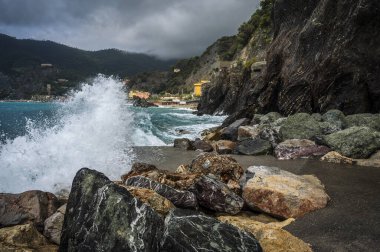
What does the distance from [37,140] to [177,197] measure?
7.75 metres

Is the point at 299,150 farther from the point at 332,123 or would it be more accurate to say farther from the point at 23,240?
the point at 23,240

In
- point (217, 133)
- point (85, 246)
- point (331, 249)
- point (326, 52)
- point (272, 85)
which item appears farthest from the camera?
point (272, 85)

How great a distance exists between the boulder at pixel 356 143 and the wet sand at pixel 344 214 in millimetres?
1129

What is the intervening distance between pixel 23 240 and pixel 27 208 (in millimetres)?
1064

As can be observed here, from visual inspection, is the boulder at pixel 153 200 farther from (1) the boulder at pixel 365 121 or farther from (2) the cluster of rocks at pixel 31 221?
(1) the boulder at pixel 365 121

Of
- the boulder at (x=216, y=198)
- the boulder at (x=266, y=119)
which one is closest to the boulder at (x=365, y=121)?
the boulder at (x=266, y=119)

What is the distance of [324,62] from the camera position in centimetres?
1948

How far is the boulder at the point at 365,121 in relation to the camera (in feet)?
43.4

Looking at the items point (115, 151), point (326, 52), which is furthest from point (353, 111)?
point (115, 151)

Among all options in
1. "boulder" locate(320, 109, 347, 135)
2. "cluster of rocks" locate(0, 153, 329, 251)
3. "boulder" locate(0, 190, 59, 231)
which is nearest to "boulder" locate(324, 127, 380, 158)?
"boulder" locate(320, 109, 347, 135)

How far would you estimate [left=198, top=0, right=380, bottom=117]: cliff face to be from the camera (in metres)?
17.5

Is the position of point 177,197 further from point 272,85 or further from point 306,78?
point 272,85

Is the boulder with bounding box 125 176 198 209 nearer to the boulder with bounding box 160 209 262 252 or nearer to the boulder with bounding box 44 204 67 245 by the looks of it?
the boulder with bounding box 160 209 262 252

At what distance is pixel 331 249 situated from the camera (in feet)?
14.7
